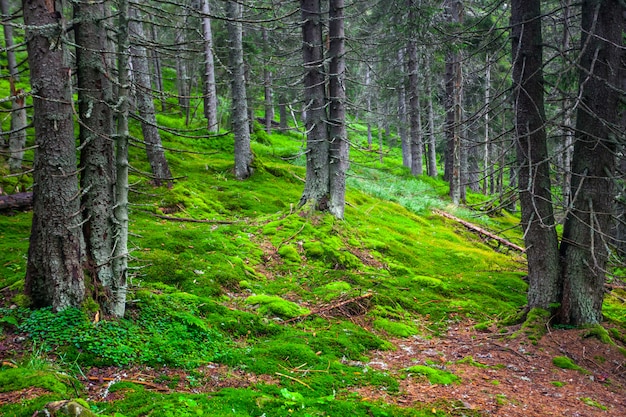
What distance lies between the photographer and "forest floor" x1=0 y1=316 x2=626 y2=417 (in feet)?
12.1

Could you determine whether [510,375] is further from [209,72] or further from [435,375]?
[209,72]

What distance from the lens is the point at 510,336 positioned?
620 cm

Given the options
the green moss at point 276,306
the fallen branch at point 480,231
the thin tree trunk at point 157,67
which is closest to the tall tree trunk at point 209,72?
the thin tree trunk at point 157,67

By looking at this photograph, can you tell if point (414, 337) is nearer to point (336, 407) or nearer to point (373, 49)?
point (336, 407)

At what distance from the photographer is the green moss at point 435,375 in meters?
4.72

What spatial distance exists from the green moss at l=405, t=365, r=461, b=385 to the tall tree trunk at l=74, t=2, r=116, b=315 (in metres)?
3.53

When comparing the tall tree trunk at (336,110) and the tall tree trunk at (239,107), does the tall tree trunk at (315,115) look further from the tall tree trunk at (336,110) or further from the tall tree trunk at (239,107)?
the tall tree trunk at (239,107)

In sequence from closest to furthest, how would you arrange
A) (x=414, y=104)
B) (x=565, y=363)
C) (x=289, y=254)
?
→ (x=565, y=363) → (x=289, y=254) → (x=414, y=104)

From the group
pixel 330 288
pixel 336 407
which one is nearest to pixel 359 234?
pixel 330 288

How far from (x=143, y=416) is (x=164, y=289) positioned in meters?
2.55

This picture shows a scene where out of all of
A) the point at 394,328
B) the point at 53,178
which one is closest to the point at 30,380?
the point at 53,178

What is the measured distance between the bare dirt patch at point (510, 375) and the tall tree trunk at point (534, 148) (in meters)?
0.89

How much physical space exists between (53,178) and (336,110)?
6.59 meters

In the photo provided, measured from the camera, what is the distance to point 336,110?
9.35m
